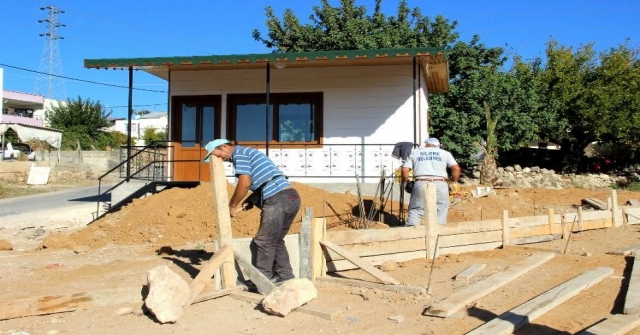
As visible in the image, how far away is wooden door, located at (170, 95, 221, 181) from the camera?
529 inches

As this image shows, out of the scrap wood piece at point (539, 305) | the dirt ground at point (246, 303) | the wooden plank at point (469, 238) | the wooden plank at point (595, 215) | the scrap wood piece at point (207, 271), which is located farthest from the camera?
the wooden plank at point (595, 215)

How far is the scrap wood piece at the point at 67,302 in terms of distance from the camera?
476 centimetres

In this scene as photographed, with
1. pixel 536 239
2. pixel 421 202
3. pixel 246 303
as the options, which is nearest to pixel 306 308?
pixel 246 303

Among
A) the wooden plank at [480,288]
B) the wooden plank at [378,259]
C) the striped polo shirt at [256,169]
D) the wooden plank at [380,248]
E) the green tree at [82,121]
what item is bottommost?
the wooden plank at [480,288]

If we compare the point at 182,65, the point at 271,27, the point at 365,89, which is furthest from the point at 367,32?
the point at 182,65

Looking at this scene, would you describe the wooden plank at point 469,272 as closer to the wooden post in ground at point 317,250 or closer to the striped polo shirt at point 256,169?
the wooden post in ground at point 317,250

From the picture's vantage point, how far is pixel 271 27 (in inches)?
952

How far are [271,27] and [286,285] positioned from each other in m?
20.3

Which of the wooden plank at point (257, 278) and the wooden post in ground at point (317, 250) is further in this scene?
the wooden post in ground at point (317, 250)

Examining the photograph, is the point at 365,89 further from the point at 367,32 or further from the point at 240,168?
the point at 367,32

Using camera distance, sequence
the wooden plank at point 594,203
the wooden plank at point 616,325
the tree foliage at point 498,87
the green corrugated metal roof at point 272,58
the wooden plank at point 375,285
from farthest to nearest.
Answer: the tree foliage at point 498,87
the wooden plank at point 594,203
the green corrugated metal roof at point 272,58
the wooden plank at point 375,285
the wooden plank at point 616,325

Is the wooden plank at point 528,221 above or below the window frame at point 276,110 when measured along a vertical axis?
below

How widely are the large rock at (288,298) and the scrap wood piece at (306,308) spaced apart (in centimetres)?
8

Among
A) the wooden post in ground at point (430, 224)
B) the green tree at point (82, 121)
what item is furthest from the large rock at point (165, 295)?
the green tree at point (82, 121)
